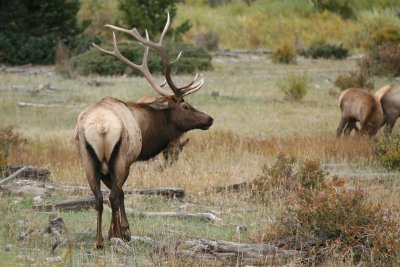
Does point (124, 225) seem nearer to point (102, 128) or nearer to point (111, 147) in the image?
point (111, 147)

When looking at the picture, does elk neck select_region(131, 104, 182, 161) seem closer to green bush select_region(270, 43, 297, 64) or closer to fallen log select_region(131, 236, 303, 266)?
fallen log select_region(131, 236, 303, 266)

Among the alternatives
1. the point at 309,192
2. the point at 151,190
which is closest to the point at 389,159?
the point at 151,190

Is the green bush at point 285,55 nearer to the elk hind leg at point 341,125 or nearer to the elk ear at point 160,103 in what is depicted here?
the elk hind leg at point 341,125

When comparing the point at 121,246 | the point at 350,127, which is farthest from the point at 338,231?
the point at 350,127

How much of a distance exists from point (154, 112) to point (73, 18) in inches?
1106

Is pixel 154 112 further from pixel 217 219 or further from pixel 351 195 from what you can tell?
pixel 351 195

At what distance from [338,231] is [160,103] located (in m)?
2.99

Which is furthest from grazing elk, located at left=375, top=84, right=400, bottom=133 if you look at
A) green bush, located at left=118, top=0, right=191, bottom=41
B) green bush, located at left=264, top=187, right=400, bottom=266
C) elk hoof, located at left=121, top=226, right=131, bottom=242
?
green bush, located at left=118, top=0, right=191, bottom=41

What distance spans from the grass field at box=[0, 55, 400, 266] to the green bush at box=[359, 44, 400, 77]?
4.22 ft

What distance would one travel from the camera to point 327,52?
135ft

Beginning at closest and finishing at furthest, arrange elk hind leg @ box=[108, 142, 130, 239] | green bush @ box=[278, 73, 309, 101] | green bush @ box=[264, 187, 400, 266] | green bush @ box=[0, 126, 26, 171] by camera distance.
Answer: green bush @ box=[264, 187, 400, 266] < elk hind leg @ box=[108, 142, 130, 239] < green bush @ box=[0, 126, 26, 171] < green bush @ box=[278, 73, 309, 101]

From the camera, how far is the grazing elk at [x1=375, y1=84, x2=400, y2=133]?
19.8 m

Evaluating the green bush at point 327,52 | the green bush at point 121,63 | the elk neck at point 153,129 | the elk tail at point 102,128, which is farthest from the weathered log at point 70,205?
the green bush at point 327,52

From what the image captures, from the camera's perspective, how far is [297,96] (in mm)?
26688
